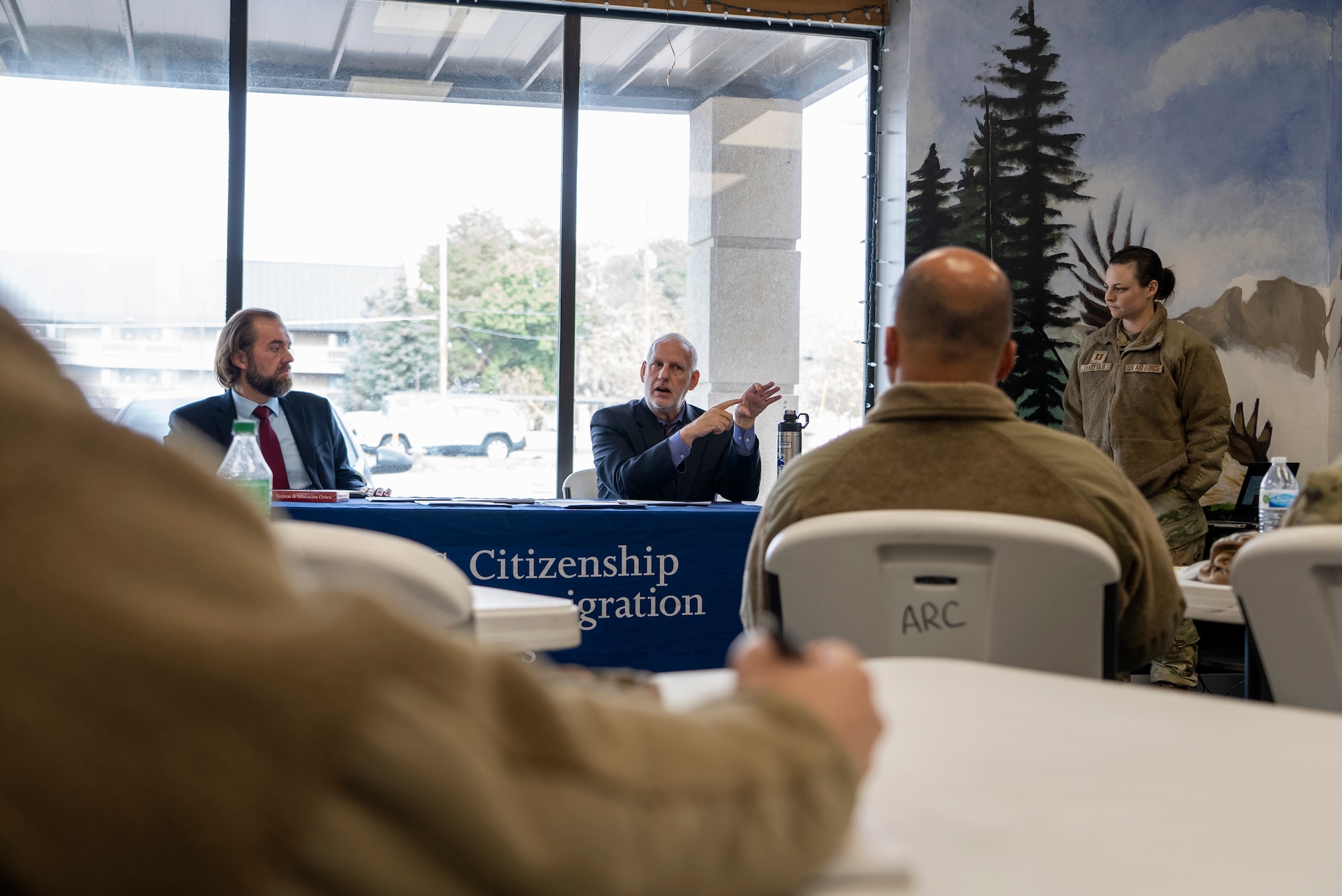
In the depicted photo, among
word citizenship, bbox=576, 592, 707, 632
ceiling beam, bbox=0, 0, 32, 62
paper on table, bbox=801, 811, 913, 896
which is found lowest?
word citizenship, bbox=576, 592, 707, 632

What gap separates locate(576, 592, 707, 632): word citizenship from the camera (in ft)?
11.4

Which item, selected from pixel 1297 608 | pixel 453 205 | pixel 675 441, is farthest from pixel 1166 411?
pixel 1297 608

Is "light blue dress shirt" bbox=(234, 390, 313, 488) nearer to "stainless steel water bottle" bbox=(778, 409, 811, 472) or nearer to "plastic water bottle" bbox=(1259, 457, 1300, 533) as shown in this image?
"stainless steel water bottle" bbox=(778, 409, 811, 472)

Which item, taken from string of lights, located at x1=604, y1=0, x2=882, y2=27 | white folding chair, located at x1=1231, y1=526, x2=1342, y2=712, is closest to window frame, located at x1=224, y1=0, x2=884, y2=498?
string of lights, located at x1=604, y1=0, x2=882, y2=27

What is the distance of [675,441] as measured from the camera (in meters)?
4.26

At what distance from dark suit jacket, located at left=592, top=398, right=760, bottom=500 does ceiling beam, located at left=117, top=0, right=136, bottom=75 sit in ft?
9.60

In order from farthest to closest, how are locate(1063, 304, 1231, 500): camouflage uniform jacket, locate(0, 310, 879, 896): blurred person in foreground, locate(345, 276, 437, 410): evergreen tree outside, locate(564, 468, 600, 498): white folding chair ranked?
locate(345, 276, 437, 410): evergreen tree outside → locate(1063, 304, 1231, 500): camouflage uniform jacket → locate(564, 468, 600, 498): white folding chair → locate(0, 310, 879, 896): blurred person in foreground

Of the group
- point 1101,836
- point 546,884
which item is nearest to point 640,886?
point 546,884

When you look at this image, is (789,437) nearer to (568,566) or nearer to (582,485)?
(582,485)

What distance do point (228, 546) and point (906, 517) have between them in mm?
1048

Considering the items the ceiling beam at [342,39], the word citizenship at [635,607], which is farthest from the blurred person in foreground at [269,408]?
the ceiling beam at [342,39]

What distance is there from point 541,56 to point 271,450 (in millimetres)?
2873

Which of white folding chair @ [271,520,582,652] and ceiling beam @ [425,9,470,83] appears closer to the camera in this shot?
white folding chair @ [271,520,582,652]

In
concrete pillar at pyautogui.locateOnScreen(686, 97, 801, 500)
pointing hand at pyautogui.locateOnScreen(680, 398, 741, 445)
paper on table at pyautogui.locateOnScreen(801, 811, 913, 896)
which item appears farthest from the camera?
concrete pillar at pyautogui.locateOnScreen(686, 97, 801, 500)
